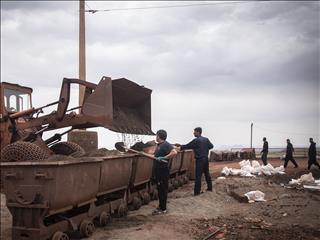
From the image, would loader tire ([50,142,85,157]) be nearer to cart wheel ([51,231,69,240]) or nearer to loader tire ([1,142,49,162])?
loader tire ([1,142,49,162])

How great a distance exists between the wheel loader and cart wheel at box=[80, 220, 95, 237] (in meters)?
1.73

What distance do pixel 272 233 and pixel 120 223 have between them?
2951mm

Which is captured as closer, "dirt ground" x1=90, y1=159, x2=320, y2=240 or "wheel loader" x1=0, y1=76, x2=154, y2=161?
"dirt ground" x1=90, y1=159, x2=320, y2=240

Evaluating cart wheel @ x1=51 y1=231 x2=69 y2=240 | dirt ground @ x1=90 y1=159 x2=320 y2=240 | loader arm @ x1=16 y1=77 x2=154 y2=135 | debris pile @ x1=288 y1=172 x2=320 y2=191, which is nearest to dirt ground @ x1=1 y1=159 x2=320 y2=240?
dirt ground @ x1=90 y1=159 x2=320 y2=240

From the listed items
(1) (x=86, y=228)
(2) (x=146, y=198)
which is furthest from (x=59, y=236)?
(2) (x=146, y=198)

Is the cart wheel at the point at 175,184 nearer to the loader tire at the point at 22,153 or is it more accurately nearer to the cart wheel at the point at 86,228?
the loader tire at the point at 22,153

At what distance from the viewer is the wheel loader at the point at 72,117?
9.52 metres

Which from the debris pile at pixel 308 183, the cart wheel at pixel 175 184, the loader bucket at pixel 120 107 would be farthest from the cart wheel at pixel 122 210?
the debris pile at pixel 308 183

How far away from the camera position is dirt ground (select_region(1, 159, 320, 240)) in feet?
25.2

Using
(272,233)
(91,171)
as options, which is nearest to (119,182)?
(91,171)

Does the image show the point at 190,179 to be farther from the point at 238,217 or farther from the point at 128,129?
the point at 238,217

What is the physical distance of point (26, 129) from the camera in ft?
37.3

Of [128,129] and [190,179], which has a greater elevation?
[128,129]

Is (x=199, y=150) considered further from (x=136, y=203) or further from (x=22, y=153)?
(x=22, y=153)
